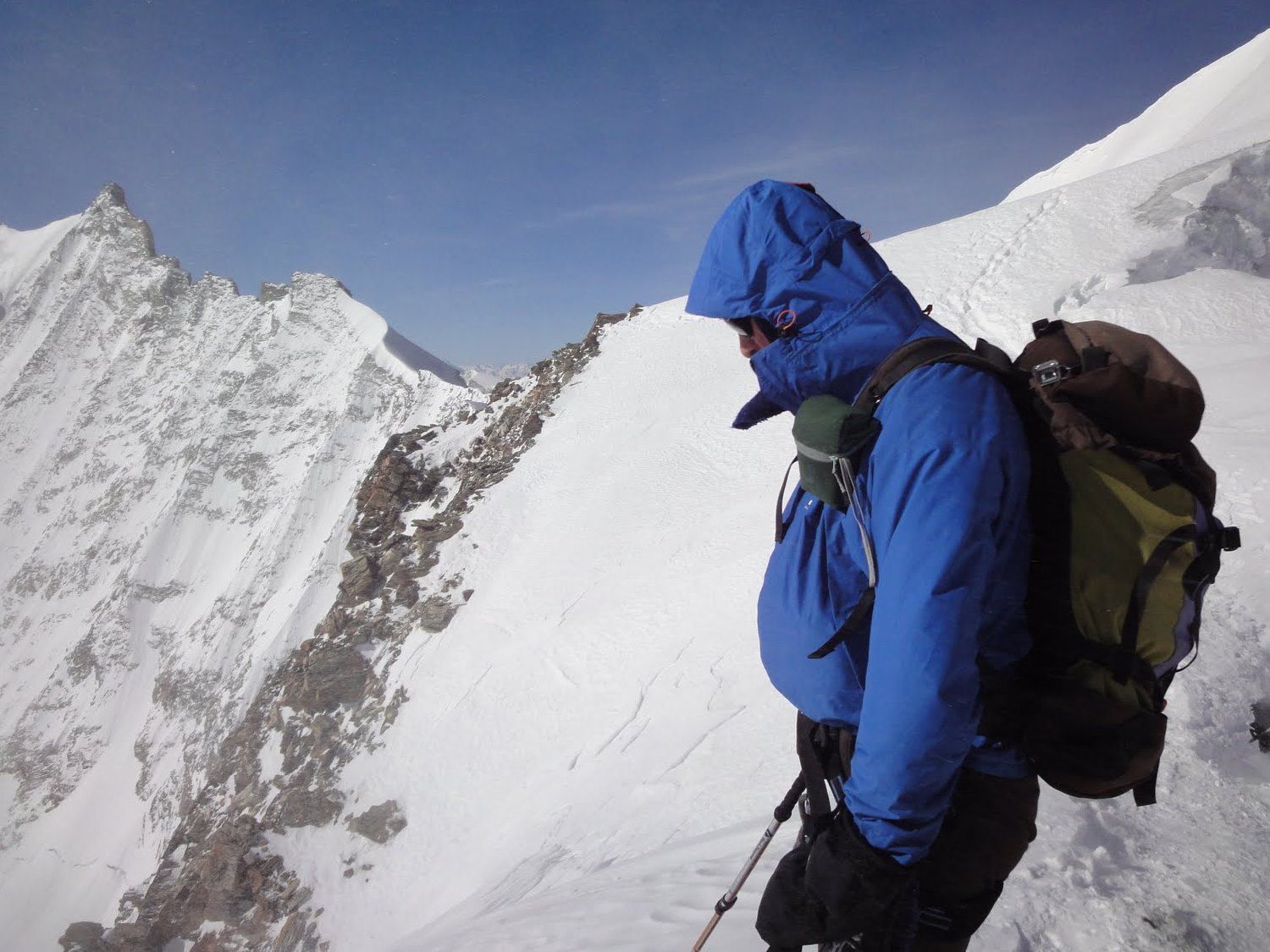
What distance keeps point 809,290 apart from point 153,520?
325 feet

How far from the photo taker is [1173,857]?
2969 millimetres

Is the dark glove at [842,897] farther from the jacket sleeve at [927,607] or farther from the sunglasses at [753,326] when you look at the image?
the sunglasses at [753,326]

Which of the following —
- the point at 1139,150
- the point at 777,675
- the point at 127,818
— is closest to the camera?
the point at 777,675

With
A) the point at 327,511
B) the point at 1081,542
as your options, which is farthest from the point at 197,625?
the point at 1081,542

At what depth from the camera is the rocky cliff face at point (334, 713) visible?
1515 cm

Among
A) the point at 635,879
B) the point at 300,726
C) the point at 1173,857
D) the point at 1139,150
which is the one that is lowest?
the point at 300,726

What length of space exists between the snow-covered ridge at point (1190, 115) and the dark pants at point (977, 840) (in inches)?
1116

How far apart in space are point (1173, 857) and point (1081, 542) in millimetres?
2871

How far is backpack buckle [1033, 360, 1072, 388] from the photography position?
58.3 inches

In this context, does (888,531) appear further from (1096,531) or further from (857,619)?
(1096,531)

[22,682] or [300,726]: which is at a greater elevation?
[300,726]

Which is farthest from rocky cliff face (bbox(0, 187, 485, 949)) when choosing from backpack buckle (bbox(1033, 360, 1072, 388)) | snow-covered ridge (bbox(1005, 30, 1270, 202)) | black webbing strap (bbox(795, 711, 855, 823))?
snow-covered ridge (bbox(1005, 30, 1270, 202))

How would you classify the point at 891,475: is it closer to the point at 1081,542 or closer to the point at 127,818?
the point at 1081,542

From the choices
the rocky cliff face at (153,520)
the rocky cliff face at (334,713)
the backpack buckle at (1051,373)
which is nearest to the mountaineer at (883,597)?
the backpack buckle at (1051,373)
